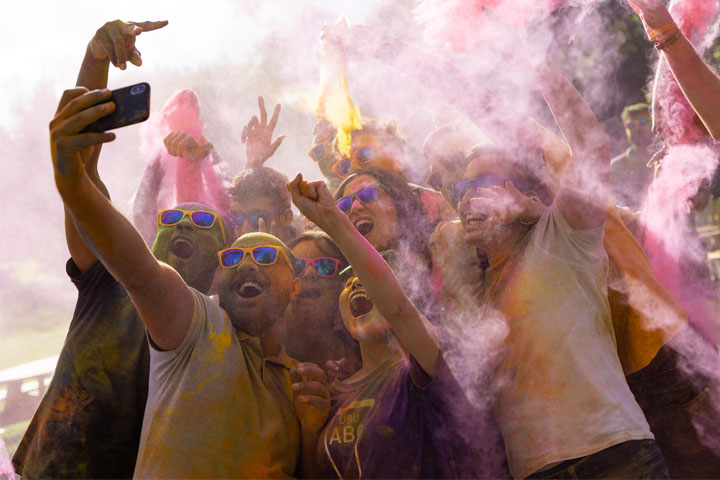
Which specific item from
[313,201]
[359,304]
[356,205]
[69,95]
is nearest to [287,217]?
[356,205]

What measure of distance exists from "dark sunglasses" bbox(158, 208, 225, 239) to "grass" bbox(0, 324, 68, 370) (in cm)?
147

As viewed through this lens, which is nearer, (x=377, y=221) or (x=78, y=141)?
(x=78, y=141)

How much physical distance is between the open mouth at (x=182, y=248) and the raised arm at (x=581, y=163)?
1.84m

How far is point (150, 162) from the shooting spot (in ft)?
12.5

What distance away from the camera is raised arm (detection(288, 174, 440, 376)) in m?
2.26

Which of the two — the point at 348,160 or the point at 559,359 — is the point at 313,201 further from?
the point at 348,160

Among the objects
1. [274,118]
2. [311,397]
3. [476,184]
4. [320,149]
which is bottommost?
[311,397]

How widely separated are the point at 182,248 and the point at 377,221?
1.03 meters

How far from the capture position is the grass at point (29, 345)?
402cm

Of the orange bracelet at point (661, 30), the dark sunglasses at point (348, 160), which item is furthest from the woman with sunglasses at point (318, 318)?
the orange bracelet at point (661, 30)

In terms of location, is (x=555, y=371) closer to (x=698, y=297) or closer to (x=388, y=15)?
(x=698, y=297)

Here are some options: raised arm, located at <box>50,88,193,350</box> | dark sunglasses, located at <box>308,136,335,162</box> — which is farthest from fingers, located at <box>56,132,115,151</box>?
dark sunglasses, located at <box>308,136,335,162</box>

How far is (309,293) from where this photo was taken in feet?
10.3

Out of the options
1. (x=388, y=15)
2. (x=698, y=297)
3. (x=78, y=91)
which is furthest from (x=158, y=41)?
(x=698, y=297)
